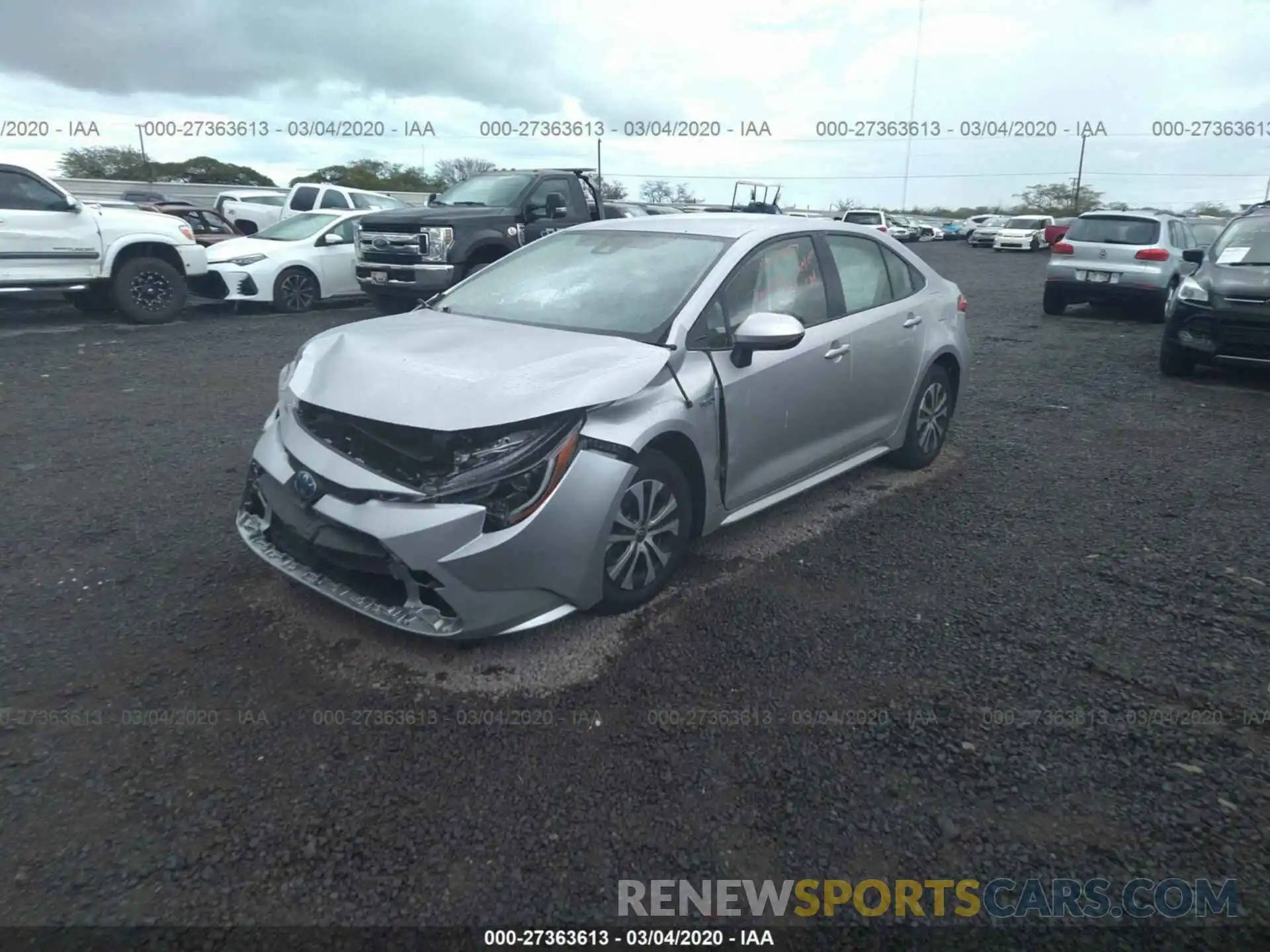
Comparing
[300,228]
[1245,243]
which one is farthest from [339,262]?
[1245,243]

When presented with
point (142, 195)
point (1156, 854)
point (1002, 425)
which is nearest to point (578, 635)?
point (1156, 854)

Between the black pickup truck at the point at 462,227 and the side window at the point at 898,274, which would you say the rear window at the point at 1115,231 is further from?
the side window at the point at 898,274

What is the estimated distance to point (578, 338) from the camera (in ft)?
12.3

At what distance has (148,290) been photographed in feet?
36.3

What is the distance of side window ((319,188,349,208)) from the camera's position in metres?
17.1

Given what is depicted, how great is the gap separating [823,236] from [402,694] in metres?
3.32

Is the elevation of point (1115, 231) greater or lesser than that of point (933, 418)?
greater

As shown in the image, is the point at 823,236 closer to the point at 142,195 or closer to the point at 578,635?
the point at 578,635

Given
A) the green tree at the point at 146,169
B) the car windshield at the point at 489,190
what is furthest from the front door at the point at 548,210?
the green tree at the point at 146,169

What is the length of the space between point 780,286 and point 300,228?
10.6 meters

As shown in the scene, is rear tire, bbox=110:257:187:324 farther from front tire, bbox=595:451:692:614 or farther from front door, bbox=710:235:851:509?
front tire, bbox=595:451:692:614

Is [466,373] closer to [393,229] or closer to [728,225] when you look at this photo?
[728,225]

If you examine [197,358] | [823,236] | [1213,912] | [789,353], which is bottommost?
[1213,912]

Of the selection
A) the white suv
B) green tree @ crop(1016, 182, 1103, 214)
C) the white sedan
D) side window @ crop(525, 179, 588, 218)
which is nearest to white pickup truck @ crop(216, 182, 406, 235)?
the white sedan
